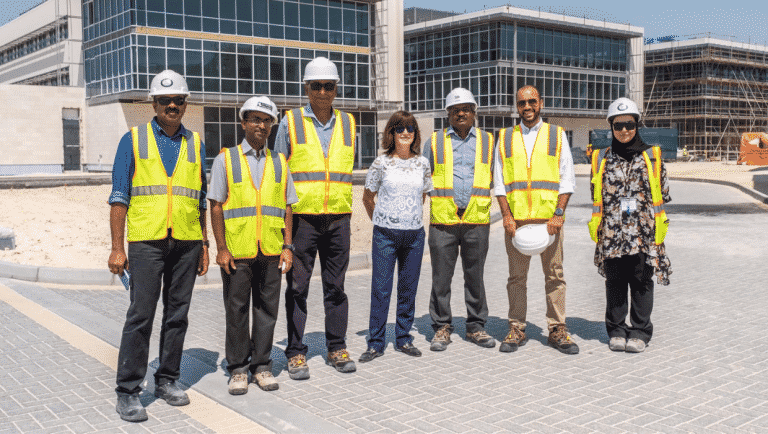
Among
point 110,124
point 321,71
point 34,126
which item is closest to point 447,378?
point 321,71

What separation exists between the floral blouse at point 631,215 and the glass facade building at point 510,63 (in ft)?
172

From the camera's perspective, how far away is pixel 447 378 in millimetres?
5836

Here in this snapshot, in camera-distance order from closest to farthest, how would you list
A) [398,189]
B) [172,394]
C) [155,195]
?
[155,195] < [172,394] < [398,189]

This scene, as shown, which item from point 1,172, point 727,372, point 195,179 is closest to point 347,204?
point 195,179

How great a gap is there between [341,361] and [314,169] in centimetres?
144

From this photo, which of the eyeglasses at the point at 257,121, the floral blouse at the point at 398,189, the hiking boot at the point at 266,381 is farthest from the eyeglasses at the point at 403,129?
the hiking boot at the point at 266,381

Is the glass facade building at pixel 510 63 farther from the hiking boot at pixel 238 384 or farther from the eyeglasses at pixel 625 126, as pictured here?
the hiking boot at pixel 238 384

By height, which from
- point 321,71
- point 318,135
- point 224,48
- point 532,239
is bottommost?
point 532,239

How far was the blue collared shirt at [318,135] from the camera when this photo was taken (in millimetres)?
5977

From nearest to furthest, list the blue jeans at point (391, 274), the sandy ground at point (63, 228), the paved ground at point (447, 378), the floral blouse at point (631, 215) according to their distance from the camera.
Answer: the paved ground at point (447, 378)
the blue jeans at point (391, 274)
the floral blouse at point (631, 215)
the sandy ground at point (63, 228)

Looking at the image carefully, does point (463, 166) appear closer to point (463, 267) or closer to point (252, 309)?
point (463, 267)

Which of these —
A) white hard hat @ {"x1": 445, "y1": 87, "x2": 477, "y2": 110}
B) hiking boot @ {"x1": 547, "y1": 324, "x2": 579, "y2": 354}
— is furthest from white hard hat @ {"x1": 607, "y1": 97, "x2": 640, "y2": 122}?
hiking boot @ {"x1": 547, "y1": 324, "x2": 579, "y2": 354}

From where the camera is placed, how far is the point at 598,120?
6756 centimetres

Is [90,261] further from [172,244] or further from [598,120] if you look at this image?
[598,120]
